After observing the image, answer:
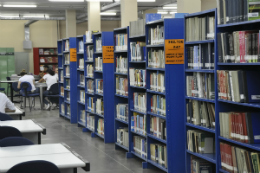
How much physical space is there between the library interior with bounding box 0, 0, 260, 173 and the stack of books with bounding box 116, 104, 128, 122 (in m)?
0.02

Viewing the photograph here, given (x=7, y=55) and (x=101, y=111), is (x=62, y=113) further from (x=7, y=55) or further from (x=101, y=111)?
(x=7, y=55)

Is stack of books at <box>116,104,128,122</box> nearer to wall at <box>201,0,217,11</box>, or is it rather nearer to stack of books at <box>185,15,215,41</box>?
stack of books at <box>185,15,215,41</box>

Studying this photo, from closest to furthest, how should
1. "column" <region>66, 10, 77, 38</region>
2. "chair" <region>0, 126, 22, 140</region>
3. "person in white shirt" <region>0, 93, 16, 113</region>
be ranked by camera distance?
"chair" <region>0, 126, 22, 140</region>
"person in white shirt" <region>0, 93, 16, 113</region>
"column" <region>66, 10, 77, 38</region>

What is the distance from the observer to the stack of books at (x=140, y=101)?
18.7 ft

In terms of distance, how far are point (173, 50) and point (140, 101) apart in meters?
1.29

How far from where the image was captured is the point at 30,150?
12.2 ft

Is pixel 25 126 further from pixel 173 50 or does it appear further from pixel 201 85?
pixel 201 85

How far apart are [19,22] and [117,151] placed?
1446 centimetres

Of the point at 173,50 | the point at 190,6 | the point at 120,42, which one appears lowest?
the point at 173,50

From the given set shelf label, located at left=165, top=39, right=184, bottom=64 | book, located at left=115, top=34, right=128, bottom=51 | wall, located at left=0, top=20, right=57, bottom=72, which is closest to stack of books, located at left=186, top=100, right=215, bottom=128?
shelf label, located at left=165, top=39, right=184, bottom=64

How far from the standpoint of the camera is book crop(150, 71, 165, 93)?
5.05 m

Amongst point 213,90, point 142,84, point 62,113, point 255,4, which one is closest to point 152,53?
point 142,84

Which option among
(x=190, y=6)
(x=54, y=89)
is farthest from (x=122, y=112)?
(x=54, y=89)

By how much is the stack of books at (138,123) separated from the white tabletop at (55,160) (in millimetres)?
2289
